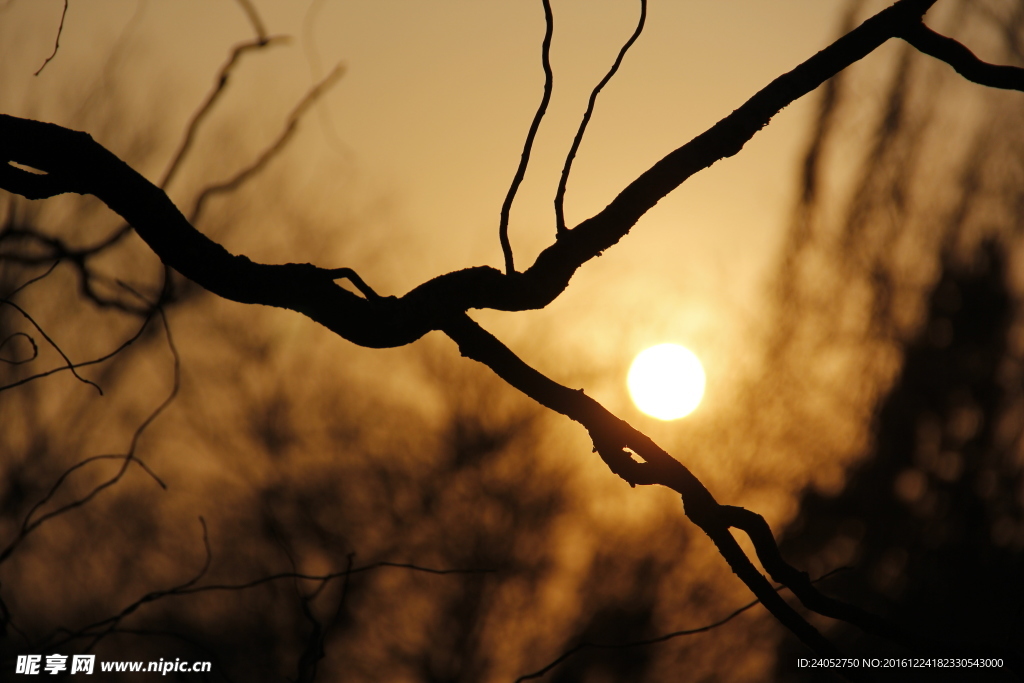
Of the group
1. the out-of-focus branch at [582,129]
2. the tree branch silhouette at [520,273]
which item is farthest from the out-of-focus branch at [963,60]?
the out-of-focus branch at [582,129]

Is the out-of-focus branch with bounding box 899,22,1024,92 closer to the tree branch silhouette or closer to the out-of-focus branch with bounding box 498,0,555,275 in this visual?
the tree branch silhouette

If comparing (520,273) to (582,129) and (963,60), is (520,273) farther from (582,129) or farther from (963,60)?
(963,60)

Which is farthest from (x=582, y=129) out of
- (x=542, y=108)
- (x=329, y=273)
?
(x=329, y=273)

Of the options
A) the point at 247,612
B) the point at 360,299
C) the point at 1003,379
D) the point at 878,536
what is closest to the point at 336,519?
the point at 247,612

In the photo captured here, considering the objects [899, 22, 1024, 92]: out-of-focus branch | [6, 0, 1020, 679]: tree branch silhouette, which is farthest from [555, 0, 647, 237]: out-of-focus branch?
[899, 22, 1024, 92]: out-of-focus branch

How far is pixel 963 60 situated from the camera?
3.62 feet

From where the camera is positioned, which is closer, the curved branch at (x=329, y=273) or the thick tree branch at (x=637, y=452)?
the curved branch at (x=329, y=273)

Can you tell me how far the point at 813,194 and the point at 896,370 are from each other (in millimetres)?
1941

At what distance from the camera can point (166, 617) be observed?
547 centimetres

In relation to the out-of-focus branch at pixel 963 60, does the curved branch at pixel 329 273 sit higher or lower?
lower

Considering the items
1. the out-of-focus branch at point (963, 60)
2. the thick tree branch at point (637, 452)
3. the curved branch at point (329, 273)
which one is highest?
the out-of-focus branch at point (963, 60)

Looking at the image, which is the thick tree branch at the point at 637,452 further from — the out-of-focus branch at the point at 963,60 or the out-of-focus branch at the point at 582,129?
the out-of-focus branch at the point at 963,60

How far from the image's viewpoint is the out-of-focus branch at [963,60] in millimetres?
1083

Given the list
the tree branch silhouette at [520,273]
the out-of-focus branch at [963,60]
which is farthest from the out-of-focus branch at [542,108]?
the out-of-focus branch at [963,60]
